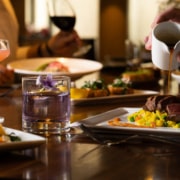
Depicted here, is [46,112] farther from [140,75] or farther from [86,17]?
[86,17]

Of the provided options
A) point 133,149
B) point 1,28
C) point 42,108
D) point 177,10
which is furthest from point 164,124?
point 1,28

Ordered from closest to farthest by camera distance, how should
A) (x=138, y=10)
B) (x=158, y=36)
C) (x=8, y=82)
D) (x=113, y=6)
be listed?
(x=158, y=36) → (x=8, y=82) → (x=113, y=6) → (x=138, y=10)

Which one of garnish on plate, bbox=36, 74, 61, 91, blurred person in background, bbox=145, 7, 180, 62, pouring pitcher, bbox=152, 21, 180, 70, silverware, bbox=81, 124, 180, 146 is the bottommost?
silverware, bbox=81, 124, 180, 146

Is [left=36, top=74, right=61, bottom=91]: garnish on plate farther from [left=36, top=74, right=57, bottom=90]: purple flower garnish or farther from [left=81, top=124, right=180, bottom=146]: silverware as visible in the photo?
[left=81, top=124, right=180, bottom=146]: silverware

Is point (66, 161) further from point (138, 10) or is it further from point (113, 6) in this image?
point (138, 10)

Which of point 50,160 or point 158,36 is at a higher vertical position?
point 158,36

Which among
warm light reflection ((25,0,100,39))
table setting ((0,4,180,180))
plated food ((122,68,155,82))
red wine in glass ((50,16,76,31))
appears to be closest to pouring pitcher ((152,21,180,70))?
table setting ((0,4,180,180))

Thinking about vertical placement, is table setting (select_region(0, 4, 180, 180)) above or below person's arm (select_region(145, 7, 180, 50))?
below

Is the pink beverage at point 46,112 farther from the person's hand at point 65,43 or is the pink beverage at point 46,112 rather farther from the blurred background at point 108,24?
the blurred background at point 108,24

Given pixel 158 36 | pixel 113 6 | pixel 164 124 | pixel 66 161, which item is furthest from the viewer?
pixel 113 6

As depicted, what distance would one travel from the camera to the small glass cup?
53.4 inches

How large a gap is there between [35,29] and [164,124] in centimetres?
726

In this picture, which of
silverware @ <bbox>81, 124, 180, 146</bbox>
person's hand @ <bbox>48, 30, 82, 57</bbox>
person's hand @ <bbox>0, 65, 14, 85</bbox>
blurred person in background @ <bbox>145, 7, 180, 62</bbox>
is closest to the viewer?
silverware @ <bbox>81, 124, 180, 146</bbox>

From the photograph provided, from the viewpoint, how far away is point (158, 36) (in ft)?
4.97
